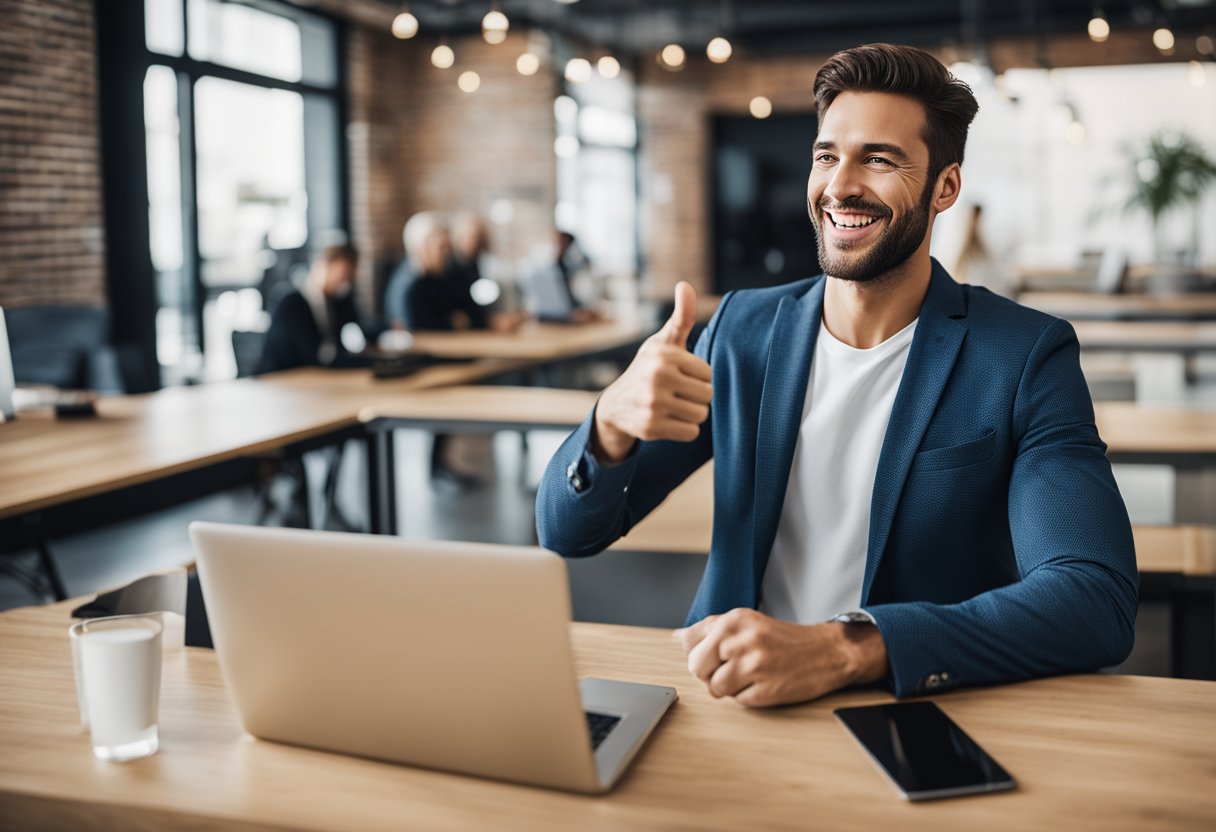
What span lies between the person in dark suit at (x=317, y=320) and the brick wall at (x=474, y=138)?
3606 millimetres

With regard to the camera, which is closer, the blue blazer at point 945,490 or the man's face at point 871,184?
the blue blazer at point 945,490

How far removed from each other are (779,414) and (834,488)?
126 millimetres

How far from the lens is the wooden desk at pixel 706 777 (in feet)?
3.25

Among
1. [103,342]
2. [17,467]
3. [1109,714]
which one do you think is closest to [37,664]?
[1109,714]

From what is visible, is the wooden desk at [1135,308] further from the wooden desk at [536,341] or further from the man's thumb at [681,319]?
the man's thumb at [681,319]

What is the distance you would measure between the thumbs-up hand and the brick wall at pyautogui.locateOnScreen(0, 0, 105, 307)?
5.21 m

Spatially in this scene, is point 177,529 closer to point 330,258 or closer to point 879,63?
point 330,258

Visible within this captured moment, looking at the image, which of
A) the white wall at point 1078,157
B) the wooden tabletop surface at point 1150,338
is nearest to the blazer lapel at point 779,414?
the wooden tabletop surface at point 1150,338

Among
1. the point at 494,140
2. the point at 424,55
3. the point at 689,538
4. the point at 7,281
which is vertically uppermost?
the point at 424,55

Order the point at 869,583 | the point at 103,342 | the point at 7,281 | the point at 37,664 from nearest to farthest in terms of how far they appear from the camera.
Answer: the point at 37,664, the point at 869,583, the point at 103,342, the point at 7,281

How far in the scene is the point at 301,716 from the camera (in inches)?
44.1

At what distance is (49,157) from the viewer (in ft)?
19.6

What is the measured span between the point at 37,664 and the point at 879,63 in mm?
1274

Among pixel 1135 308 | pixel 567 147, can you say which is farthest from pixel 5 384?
pixel 567 147
